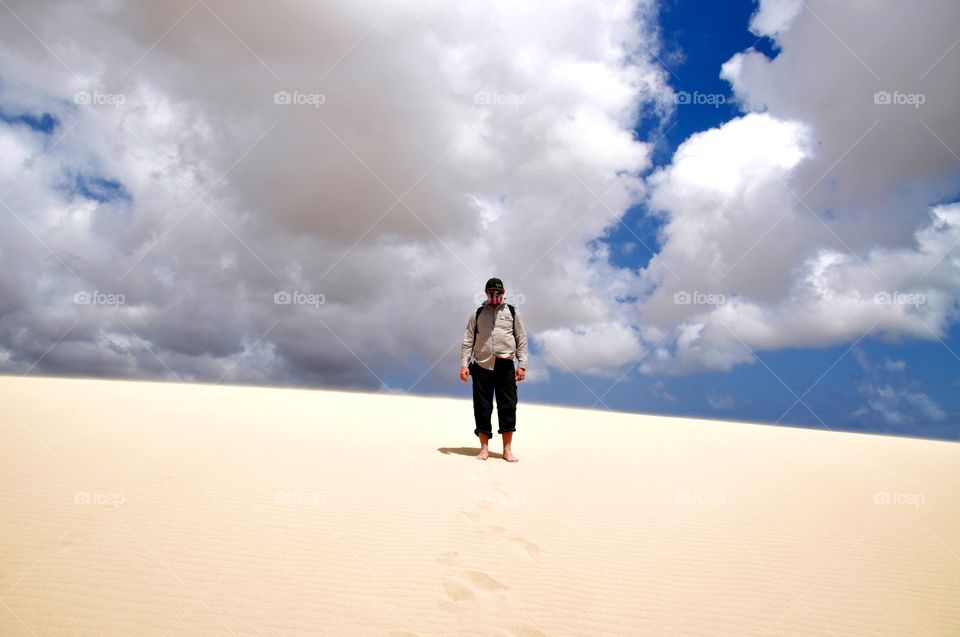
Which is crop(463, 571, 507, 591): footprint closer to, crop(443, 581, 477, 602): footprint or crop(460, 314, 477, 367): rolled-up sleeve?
crop(443, 581, 477, 602): footprint

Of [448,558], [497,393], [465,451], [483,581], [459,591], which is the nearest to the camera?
[459,591]

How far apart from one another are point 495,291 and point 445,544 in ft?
13.3

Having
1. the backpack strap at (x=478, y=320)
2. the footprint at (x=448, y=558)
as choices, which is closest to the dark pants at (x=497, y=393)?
the backpack strap at (x=478, y=320)

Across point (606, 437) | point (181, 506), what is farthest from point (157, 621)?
point (606, 437)

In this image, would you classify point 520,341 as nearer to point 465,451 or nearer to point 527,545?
point 465,451

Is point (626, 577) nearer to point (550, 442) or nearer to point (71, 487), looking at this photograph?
point (71, 487)

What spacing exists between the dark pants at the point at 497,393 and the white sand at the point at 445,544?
24.3 inches

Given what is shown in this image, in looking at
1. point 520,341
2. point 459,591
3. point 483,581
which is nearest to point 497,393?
point 520,341

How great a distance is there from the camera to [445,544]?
3.76m

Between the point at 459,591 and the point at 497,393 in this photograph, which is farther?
the point at 497,393

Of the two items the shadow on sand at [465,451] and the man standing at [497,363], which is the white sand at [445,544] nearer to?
the shadow on sand at [465,451]

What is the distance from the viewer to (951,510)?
19.7 ft

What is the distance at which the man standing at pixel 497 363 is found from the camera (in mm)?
7086

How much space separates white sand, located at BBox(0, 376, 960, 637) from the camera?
283 cm
